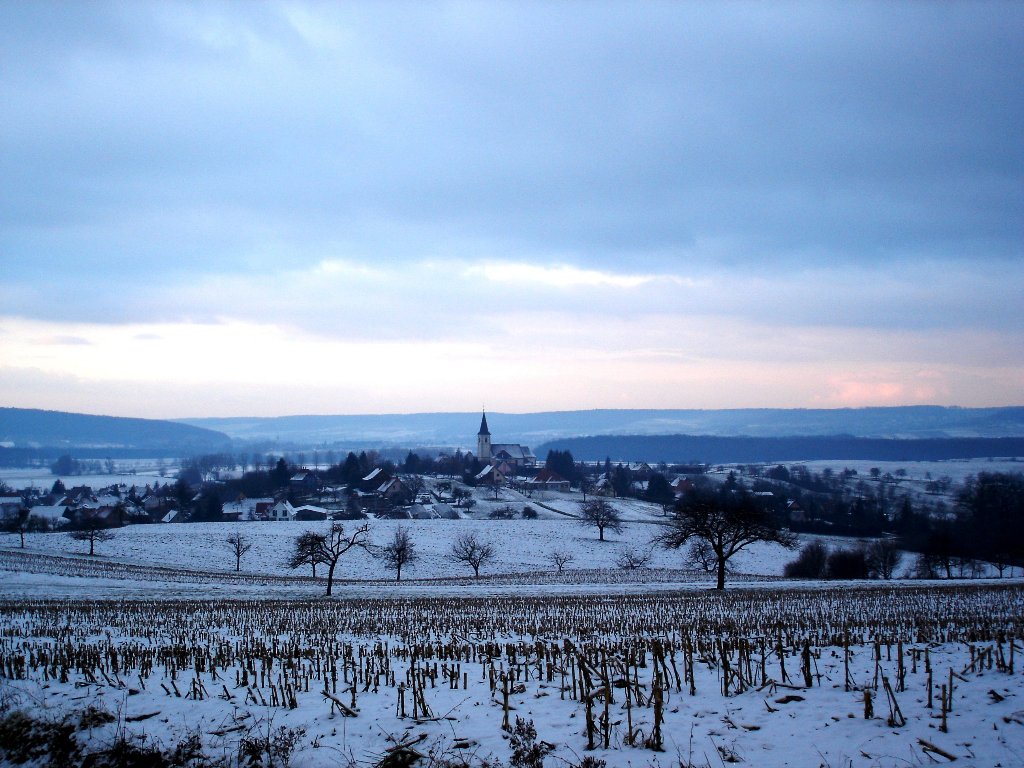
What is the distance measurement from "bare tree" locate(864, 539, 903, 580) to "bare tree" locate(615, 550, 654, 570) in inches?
759

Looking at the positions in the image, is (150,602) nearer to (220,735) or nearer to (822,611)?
(220,735)

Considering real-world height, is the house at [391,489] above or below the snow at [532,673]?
below

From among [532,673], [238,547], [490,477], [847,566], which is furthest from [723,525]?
[490,477]

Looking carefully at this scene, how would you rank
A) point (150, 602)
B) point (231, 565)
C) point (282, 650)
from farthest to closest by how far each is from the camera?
1. point (231, 565)
2. point (150, 602)
3. point (282, 650)

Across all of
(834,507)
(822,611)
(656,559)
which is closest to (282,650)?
(822,611)

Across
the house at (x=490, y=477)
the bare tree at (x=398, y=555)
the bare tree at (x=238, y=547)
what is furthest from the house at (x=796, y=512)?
the bare tree at (x=238, y=547)

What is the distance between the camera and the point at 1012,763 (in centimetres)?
732

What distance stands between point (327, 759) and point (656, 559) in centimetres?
6150

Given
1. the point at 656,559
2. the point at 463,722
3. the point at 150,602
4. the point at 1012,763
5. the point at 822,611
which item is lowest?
the point at 656,559

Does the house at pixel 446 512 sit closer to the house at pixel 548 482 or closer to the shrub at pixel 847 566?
the house at pixel 548 482

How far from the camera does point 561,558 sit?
203 feet

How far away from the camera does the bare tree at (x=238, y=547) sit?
57438 mm

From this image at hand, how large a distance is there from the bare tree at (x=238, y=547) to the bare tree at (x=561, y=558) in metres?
28.9

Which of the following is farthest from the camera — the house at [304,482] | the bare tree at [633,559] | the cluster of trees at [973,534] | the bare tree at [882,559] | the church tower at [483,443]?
the church tower at [483,443]
